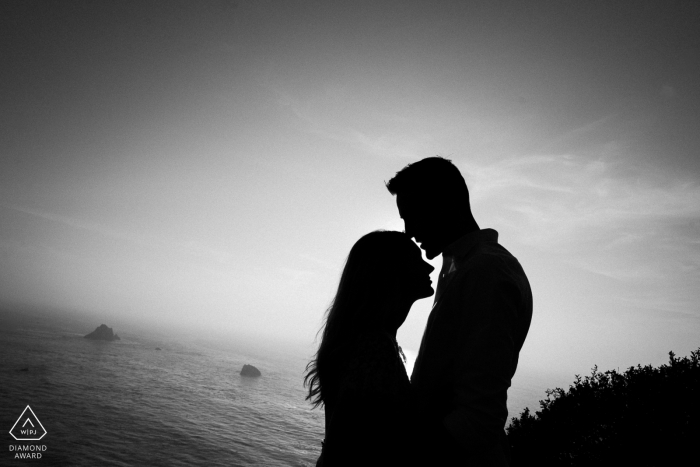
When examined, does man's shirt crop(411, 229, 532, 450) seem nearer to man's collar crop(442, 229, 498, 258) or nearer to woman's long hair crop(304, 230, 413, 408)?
man's collar crop(442, 229, 498, 258)

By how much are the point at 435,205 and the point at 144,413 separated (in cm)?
7283

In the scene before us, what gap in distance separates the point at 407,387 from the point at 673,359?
86.0ft

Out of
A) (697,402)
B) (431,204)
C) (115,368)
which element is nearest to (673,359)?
(697,402)

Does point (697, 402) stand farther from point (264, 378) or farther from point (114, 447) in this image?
point (264, 378)

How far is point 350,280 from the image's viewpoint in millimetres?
2535

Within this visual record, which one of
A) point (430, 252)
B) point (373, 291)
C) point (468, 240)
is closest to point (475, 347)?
point (373, 291)

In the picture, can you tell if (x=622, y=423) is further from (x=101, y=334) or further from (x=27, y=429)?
(x=101, y=334)

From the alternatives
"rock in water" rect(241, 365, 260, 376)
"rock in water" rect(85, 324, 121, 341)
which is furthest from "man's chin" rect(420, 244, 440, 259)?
"rock in water" rect(85, 324, 121, 341)

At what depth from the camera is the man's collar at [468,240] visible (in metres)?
2.79

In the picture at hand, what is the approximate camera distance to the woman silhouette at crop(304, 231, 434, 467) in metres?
1.86

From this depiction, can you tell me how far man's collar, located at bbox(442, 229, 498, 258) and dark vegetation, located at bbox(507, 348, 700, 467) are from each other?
58.8 ft

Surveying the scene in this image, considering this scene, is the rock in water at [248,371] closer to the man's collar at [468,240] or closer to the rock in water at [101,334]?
the rock in water at [101,334]

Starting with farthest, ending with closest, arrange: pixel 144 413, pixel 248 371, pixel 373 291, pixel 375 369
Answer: pixel 248 371
pixel 144 413
pixel 373 291
pixel 375 369

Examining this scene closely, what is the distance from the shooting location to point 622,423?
16.6 metres
